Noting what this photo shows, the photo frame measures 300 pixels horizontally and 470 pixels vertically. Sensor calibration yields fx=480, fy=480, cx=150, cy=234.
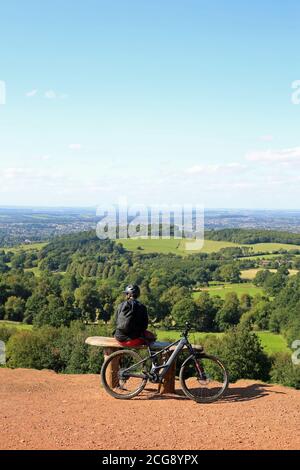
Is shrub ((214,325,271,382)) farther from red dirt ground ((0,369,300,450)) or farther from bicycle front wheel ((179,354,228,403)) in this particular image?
bicycle front wheel ((179,354,228,403))

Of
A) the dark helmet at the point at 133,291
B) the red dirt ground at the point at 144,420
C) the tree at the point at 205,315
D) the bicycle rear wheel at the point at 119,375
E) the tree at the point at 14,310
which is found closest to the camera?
the red dirt ground at the point at 144,420

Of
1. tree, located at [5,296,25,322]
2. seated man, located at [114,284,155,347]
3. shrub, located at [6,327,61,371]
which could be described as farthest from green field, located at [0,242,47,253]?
seated man, located at [114,284,155,347]

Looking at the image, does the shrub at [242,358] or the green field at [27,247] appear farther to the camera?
the green field at [27,247]


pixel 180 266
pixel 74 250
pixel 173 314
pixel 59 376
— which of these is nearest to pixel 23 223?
pixel 74 250

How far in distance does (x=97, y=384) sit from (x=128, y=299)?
2.58 meters

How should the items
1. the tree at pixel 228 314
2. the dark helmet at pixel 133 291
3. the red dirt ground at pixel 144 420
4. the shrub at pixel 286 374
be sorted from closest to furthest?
the red dirt ground at pixel 144 420, the dark helmet at pixel 133 291, the shrub at pixel 286 374, the tree at pixel 228 314

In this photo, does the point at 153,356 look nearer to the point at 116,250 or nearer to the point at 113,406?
the point at 113,406

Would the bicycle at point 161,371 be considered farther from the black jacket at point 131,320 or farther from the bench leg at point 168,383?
the black jacket at point 131,320

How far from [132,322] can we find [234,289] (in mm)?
76056

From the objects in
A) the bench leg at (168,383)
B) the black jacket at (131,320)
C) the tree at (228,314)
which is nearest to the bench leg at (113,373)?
the black jacket at (131,320)

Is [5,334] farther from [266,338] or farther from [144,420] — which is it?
[144,420]

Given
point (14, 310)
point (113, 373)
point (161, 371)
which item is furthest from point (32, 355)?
point (14, 310)

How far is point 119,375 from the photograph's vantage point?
939 centimetres

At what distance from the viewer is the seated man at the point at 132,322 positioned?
9.28 m
